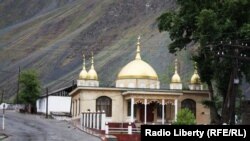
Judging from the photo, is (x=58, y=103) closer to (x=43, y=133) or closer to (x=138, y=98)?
(x=138, y=98)

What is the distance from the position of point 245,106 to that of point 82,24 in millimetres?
127383

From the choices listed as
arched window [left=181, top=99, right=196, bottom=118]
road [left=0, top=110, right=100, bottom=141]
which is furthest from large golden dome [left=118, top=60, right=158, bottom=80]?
road [left=0, top=110, right=100, bottom=141]

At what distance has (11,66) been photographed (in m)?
166

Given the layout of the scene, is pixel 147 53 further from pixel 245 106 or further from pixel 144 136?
pixel 144 136

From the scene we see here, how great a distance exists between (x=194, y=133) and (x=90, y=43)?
14942cm

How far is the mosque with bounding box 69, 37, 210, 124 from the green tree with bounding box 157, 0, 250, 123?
25.6 feet

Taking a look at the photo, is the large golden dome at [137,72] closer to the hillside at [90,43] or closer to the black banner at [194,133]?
the hillside at [90,43]

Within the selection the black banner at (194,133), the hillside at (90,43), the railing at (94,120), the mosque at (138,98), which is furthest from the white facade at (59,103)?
the black banner at (194,133)

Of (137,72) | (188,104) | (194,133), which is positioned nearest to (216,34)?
(137,72)

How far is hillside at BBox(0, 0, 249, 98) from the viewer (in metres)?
119

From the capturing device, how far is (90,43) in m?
157

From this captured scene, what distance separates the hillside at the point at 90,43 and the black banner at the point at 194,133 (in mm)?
88885

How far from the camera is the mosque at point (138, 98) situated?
189 feet

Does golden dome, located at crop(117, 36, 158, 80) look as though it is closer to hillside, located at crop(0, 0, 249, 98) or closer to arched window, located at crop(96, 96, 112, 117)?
arched window, located at crop(96, 96, 112, 117)
